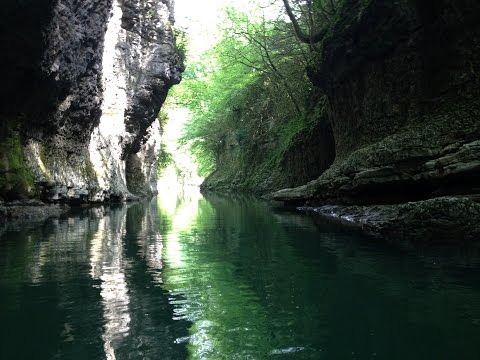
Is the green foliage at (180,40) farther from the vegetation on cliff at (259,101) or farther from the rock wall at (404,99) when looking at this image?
the rock wall at (404,99)

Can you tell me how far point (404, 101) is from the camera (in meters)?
11.0

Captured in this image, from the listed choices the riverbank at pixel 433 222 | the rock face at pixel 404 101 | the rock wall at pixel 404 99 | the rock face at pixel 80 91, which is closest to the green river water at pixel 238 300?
the riverbank at pixel 433 222

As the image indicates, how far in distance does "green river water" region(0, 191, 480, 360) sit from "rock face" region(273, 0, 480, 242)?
2.30m

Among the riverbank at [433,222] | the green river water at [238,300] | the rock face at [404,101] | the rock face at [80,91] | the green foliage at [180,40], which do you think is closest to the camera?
the green river water at [238,300]

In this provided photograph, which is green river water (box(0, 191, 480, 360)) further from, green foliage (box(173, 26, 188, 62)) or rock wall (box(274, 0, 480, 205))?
green foliage (box(173, 26, 188, 62))

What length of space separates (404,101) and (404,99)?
0.05m

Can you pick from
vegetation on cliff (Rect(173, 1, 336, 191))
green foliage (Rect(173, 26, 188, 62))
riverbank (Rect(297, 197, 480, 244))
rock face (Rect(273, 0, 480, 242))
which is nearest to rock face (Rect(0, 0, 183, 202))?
green foliage (Rect(173, 26, 188, 62))

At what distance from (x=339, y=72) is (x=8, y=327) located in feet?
40.1

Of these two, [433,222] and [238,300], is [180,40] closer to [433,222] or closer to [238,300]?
[433,222]

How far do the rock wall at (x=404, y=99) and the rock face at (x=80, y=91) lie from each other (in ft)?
26.1

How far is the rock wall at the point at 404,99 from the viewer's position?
862 centimetres

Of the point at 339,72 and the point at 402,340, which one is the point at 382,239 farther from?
the point at 339,72

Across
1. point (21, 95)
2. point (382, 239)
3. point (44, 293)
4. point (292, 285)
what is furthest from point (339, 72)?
point (44, 293)

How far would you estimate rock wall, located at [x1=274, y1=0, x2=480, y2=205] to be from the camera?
8625 millimetres
